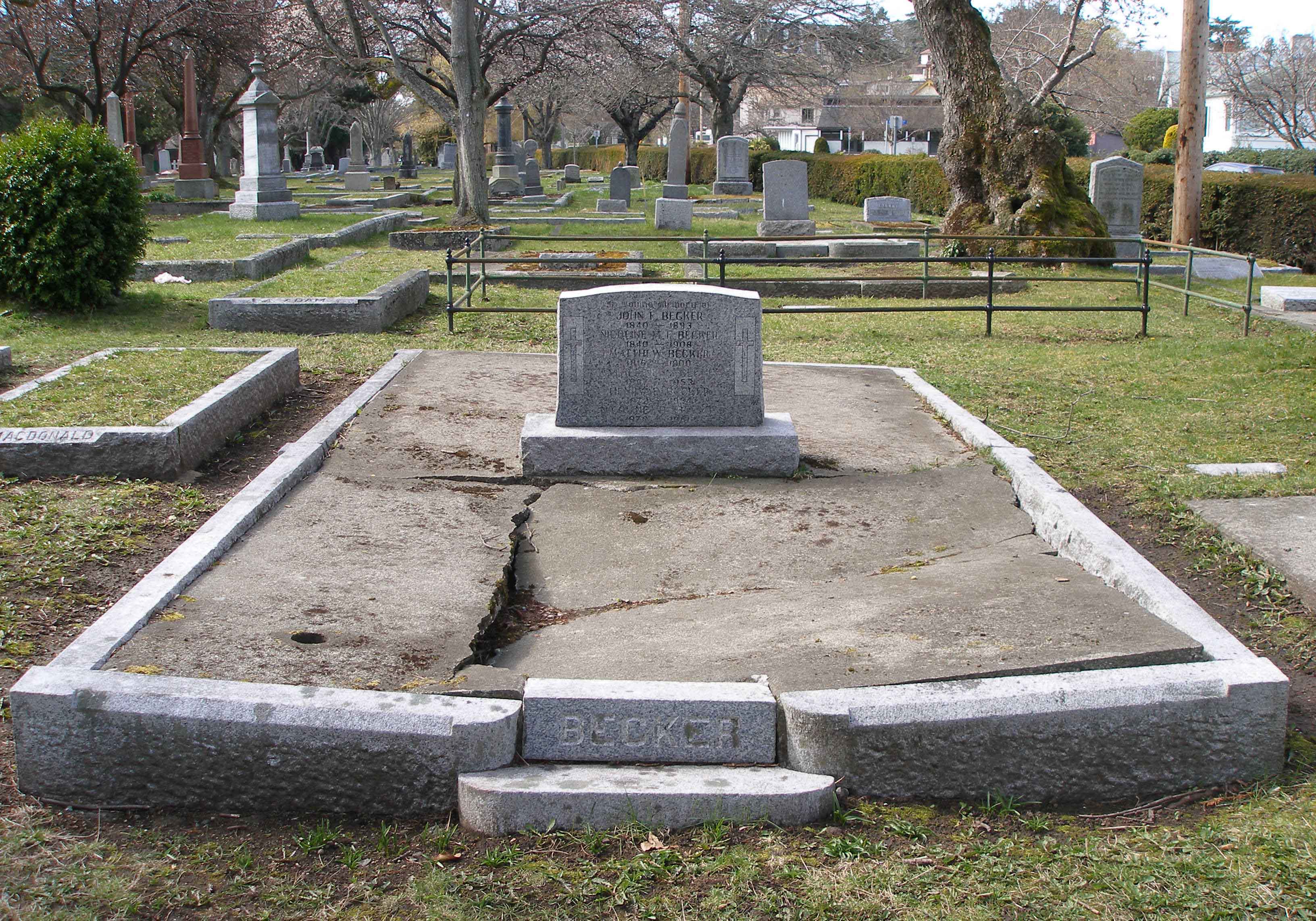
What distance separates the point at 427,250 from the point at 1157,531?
1445cm

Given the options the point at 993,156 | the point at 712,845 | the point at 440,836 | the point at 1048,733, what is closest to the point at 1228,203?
the point at 993,156

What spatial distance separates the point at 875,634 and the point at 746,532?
4.72ft

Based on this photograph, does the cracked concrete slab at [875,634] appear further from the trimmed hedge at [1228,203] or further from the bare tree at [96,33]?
the bare tree at [96,33]

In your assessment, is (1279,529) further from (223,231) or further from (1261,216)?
(223,231)

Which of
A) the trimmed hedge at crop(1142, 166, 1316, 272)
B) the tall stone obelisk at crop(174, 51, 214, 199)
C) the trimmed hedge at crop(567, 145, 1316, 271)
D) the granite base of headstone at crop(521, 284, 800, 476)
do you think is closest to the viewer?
the granite base of headstone at crop(521, 284, 800, 476)

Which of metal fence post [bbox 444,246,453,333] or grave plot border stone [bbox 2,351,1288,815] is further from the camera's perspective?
metal fence post [bbox 444,246,453,333]

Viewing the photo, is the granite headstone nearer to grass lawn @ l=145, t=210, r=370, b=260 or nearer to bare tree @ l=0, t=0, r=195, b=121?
grass lawn @ l=145, t=210, r=370, b=260

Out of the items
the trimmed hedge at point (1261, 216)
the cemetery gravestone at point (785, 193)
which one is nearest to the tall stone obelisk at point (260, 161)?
the cemetery gravestone at point (785, 193)

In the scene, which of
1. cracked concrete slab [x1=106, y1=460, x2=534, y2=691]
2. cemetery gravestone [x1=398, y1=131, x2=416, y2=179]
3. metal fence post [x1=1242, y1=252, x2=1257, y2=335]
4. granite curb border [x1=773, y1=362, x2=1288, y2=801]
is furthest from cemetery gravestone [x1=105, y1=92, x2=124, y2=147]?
granite curb border [x1=773, y1=362, x2=1288, y2=801]

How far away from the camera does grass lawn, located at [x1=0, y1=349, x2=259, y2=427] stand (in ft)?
21.7

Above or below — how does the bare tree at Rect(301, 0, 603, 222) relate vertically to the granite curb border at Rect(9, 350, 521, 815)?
above

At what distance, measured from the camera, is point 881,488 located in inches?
235

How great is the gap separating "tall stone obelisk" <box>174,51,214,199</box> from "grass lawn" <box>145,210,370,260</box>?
3408mm

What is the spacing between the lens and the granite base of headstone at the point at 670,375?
6.06 m
